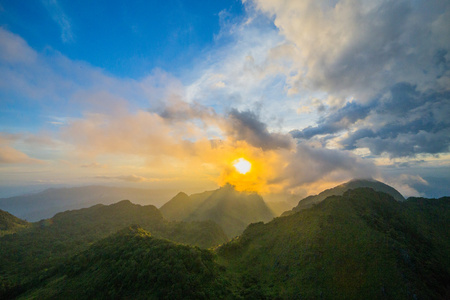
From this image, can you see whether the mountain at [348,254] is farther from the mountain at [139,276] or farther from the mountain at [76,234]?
the mountain at [76,234]

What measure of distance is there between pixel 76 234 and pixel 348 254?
163 metres

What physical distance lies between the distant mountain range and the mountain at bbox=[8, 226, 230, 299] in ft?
0.96

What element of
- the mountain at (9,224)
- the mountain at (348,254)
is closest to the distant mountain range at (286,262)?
the mountain at (348,254)

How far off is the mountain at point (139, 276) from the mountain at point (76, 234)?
2683 centimetres

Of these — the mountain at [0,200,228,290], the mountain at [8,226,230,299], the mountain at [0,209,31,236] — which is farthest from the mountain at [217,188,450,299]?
the mountain at [0,209,31,236]

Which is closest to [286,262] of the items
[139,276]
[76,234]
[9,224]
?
[139,276]

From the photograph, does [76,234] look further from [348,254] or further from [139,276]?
[348,254]

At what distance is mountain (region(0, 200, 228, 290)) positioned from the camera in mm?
83438

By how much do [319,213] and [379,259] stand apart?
23521 mm

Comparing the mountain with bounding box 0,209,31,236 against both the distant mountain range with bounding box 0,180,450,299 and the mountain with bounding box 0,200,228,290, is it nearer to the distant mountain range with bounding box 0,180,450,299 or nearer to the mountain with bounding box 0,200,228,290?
the mountain with bounding box 0,200,228,290

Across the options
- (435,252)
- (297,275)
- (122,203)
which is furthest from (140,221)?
(435,252)

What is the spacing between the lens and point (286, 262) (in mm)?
59344

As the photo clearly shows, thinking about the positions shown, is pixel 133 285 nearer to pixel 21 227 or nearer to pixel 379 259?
pixel 379 259

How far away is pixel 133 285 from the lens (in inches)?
1959
